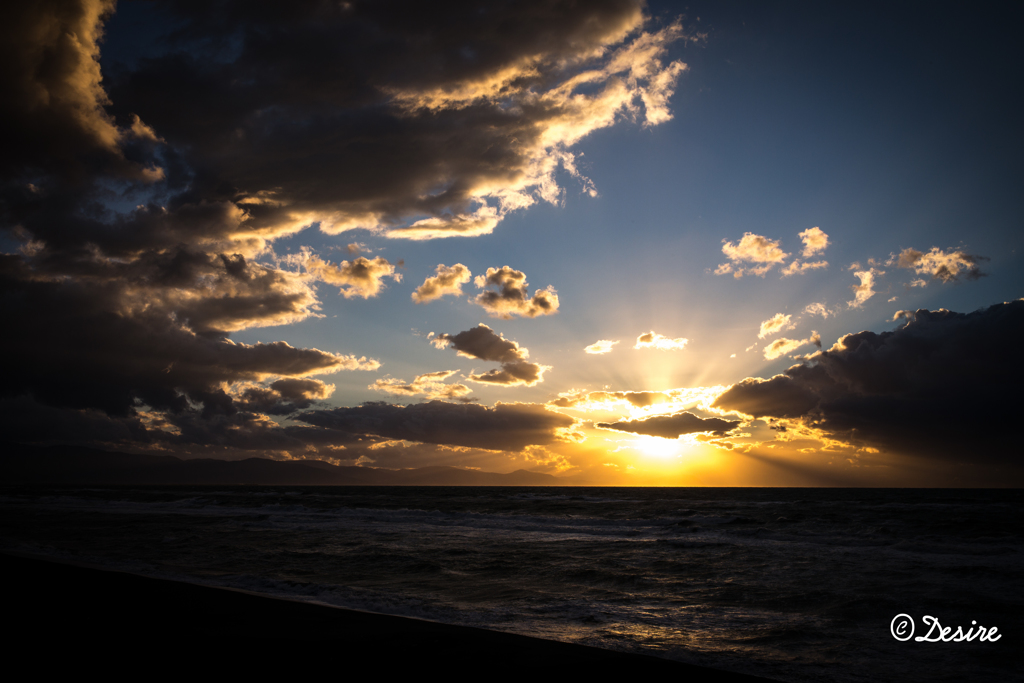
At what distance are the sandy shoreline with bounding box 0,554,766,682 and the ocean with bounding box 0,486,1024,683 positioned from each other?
106 centimetres

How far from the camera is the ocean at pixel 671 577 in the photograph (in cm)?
873

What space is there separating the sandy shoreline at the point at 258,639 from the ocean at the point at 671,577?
1.06 m

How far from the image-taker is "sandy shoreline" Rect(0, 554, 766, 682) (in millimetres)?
6938

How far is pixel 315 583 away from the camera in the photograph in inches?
528

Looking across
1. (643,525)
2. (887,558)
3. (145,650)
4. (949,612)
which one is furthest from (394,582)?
(643,525)

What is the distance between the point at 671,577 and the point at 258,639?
479 inches

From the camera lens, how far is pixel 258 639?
7980 mm

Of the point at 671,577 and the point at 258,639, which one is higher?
the point at 258,639

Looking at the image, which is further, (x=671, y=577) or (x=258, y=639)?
(x=671, y=577)

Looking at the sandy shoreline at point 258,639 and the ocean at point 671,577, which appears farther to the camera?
the ocean at point 671,577

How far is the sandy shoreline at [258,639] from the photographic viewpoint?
6938mm

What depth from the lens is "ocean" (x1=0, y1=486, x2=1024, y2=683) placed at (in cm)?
873

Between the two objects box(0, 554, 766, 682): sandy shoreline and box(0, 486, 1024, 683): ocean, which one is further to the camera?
box(0, 486, 1024, 683): ocean

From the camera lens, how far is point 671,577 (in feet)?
Result: 50.3
